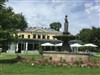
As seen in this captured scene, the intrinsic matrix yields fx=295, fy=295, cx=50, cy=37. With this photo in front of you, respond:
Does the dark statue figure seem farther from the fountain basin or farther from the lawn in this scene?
the lawn

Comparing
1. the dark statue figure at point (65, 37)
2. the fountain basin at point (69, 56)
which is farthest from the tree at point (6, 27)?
the dark statue figure at point (65, 37)

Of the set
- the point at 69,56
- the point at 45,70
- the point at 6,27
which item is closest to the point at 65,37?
the point at 69,56

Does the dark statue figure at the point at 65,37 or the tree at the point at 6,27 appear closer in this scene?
the tree at the point at 6,27

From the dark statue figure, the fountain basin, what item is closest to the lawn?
the fountain basin

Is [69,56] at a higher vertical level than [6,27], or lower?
lower

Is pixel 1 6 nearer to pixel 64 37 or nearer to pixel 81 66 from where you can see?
pixel 64 37

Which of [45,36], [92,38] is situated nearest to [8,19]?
[45,36]

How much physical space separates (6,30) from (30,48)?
5067 centimetres

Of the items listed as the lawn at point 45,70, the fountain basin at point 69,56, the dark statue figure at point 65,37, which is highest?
the dark statue figure at point 65,37

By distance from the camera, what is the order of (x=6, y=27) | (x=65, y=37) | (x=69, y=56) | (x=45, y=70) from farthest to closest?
1. (x=65, y=37)
2. (x=6, y=27)
3. (x=69, y=56)
4. (x=45, y=70)

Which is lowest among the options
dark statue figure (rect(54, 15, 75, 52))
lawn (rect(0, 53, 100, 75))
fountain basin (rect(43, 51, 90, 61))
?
lawn (rect(0, 53, 100, 75))

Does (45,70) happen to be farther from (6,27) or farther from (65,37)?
(65,37)

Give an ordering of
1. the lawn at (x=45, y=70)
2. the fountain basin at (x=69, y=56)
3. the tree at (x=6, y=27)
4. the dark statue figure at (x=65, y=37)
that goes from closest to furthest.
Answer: the lawn at (x=45, y=70) → the fountain basin at (x=69, y=56) → the tree at (x=6, y=27) → the dark statue figure at (x=65, y=37)

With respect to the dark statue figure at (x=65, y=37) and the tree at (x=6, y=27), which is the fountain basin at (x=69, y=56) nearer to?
the dark statue figure at (x=65, y=37)
